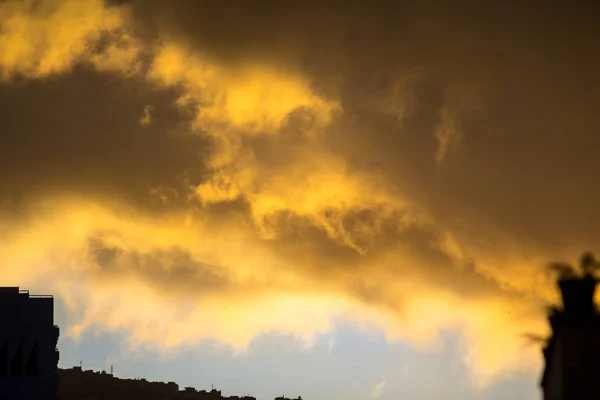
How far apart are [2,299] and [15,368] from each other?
6258 millimetres

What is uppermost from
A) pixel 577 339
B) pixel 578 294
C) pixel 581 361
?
pixel 578 294

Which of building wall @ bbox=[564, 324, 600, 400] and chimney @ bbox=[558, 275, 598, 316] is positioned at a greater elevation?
chimney @ bbox=[558, 275, 598, 316]

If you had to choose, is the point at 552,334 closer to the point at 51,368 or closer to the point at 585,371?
the point at 585,371

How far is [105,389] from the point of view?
603 feet

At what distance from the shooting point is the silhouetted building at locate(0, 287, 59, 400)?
8969cm

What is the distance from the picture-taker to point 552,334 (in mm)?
32875

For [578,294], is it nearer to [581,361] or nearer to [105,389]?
[581,361]

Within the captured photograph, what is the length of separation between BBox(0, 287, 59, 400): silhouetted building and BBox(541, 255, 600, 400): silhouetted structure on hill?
67.0 m

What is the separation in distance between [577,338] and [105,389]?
162 m

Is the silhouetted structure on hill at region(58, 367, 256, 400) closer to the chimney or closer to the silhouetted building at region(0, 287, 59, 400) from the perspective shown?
the silhouetted building at region(0, 287, 59, 400)

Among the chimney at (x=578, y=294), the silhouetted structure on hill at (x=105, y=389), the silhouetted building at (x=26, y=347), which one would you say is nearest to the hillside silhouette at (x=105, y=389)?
the silhouetted structure on hill at (x=105, y=389)

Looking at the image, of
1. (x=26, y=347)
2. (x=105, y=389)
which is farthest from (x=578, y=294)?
(x=105, y=389)

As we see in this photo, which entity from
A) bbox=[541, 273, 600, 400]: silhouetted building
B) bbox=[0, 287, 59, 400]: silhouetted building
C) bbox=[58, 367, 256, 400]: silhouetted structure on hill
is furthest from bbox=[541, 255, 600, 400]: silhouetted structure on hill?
bbox=[58, 367, 256, 400]: silhouetted structure on hill

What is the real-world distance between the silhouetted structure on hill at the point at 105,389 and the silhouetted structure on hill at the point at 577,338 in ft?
500
